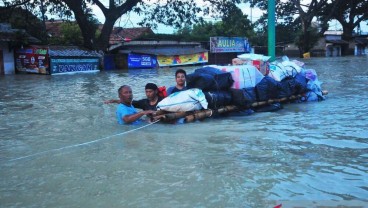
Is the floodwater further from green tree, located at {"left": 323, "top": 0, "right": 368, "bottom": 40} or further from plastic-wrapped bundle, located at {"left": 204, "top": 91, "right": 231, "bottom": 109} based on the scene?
green tree, located at {"left": 323, "top": 0, "right": 368, "bottom": 40}

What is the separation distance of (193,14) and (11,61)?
12.5 metres

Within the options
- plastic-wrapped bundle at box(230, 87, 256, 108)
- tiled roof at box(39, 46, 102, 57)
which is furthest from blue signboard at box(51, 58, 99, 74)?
plastic-wrapped bundle at box(230, 87, 256, 108)

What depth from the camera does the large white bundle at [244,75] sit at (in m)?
8.07

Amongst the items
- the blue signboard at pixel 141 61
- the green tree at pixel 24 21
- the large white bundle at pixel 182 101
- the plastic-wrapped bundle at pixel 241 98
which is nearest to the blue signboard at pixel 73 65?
the blue signboard at pixel 141 61

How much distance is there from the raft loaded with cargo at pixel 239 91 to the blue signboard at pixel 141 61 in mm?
20252

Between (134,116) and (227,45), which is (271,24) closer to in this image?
(134,116)

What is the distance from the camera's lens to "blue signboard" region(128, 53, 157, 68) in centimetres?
2944

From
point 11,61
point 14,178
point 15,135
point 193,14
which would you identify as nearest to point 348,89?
point 15,135

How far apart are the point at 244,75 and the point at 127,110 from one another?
2650 millimetres

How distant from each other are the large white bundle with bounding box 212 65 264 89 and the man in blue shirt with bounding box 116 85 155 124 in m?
2.06

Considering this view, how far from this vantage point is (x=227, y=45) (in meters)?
36.0

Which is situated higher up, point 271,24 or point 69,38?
point 69,38

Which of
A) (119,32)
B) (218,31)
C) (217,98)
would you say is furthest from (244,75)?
(218,31)

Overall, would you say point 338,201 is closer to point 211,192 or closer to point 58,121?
point 211,192
